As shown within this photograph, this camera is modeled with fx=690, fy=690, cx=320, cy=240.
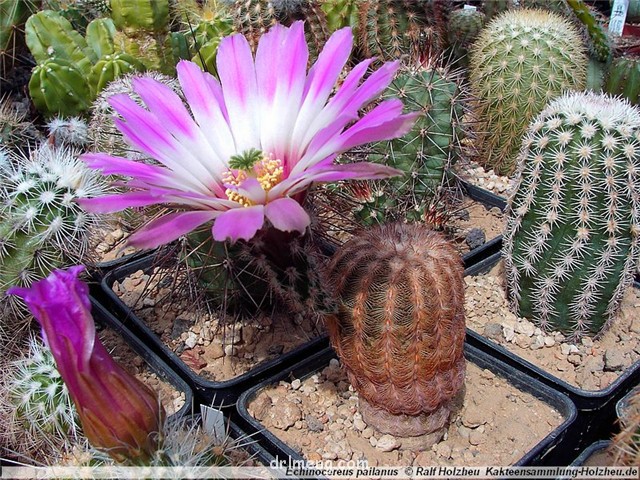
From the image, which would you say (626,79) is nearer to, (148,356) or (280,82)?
(280,82)

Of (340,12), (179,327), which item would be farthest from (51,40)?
(179,327)

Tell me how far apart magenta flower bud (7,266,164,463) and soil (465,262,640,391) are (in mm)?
806

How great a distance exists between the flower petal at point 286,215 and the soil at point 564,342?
30.7 inches

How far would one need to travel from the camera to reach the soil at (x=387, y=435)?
119 centimetres

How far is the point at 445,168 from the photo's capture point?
65.9 inches

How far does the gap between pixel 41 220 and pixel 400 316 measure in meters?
0.73

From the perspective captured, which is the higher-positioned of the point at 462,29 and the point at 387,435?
the point at 462,29

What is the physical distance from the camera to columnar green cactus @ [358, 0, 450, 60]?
2.21 metres

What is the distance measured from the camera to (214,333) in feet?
4.90

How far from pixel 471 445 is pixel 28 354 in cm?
84

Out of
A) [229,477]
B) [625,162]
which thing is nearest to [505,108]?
[625,162]

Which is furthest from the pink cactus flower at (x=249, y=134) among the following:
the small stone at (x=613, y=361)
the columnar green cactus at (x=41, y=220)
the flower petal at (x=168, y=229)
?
the small stone at (x=613, y=361)

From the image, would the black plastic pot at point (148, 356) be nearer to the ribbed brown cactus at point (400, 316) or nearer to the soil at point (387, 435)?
the soil at point (387, 435)

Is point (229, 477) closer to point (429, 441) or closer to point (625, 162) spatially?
point (429, 441)
